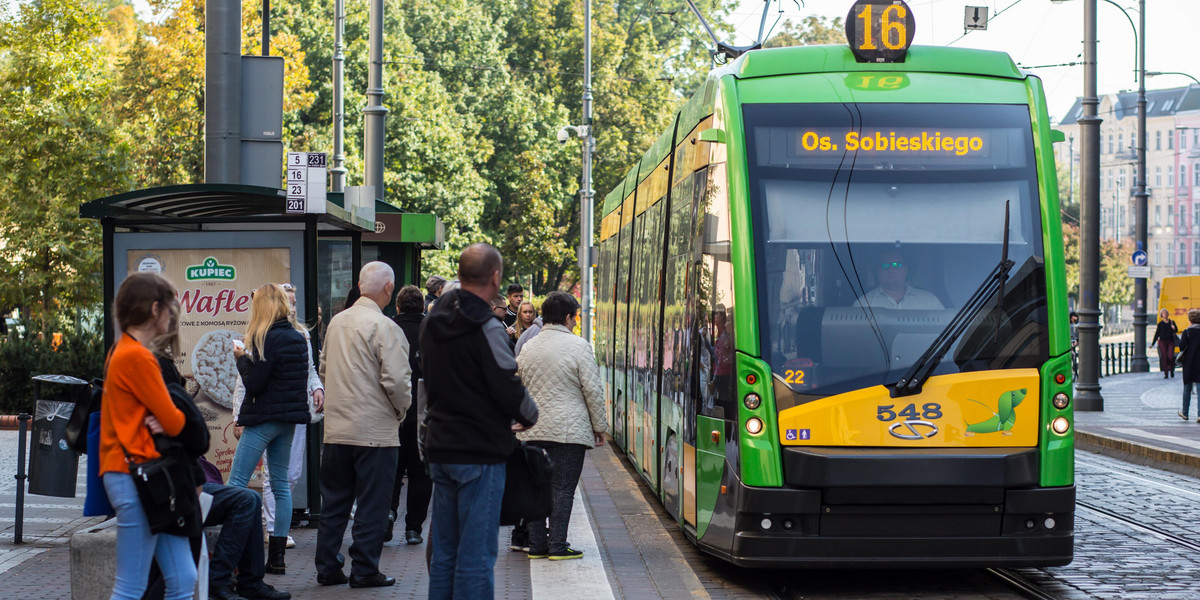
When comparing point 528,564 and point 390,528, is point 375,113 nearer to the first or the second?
point 390,528

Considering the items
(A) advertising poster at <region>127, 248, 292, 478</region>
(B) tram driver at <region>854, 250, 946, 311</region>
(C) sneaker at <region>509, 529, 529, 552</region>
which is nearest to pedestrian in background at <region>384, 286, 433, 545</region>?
(C) sneaker at <region>509, 529, 529, 552</region>

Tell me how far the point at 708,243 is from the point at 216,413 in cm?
343

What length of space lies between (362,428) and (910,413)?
110 inches

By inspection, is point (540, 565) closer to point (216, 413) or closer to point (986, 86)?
point (216, 413)

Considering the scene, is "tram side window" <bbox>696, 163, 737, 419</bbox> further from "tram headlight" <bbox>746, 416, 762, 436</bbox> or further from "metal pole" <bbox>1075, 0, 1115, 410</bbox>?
"metal pole" <bbox>1075, 0, 1115, 410</bbox>

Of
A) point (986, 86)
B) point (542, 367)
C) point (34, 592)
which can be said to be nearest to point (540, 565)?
point (542, 367)

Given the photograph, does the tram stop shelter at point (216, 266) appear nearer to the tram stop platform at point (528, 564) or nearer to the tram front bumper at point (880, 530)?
the tram stop platform at point (528, 564)

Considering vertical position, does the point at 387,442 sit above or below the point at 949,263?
below

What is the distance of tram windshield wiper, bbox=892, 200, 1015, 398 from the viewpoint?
23.2 feet

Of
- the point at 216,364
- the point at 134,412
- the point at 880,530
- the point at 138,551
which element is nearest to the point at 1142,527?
the point at 880,530

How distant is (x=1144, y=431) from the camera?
57.7 feet

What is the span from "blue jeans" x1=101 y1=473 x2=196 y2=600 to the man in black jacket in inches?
37.9

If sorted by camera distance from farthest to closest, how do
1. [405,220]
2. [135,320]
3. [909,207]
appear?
[405,220] → [909,207] → [135,320]

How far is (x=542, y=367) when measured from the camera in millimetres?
7953
